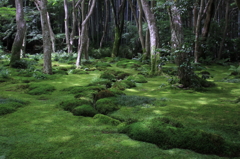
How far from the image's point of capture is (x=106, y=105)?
423cm

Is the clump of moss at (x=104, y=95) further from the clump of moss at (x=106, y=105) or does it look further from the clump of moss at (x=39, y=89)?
the clump of moss at (x=39, y=89)

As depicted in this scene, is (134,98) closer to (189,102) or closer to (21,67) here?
(189,102)

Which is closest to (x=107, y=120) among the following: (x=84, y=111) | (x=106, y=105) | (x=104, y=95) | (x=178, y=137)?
(x=84, y=111)

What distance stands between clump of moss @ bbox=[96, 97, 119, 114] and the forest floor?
188 millimetres

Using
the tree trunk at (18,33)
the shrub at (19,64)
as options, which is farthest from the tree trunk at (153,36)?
the shrub at (19,64)

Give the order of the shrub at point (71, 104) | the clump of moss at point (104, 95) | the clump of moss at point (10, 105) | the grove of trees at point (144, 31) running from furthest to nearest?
the grove of trees at point (144, 31) < the clump of moss at point (104, 95) < the shrub at point (71, 104) < the clump of moss at point (10, 105)

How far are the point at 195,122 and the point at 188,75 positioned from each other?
2759mm

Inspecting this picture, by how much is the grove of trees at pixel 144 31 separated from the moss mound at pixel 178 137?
182 cm

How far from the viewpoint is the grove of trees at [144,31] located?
6.50m

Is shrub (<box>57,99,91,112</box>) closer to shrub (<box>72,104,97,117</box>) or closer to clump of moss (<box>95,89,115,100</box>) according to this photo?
shrub (<box>72,104,97,117</box>)

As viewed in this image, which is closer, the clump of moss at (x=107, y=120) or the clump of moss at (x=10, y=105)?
the clump of moss at (x=107, y=120)

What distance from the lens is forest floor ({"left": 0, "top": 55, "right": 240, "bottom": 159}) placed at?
235 cm

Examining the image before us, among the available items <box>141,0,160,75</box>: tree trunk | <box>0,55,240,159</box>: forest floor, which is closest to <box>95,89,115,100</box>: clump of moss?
<box>0,55,240,159</box>: forest floor

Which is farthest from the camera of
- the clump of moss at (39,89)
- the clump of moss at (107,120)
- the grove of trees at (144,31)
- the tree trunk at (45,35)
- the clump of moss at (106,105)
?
the tree trunk at (45,35)
